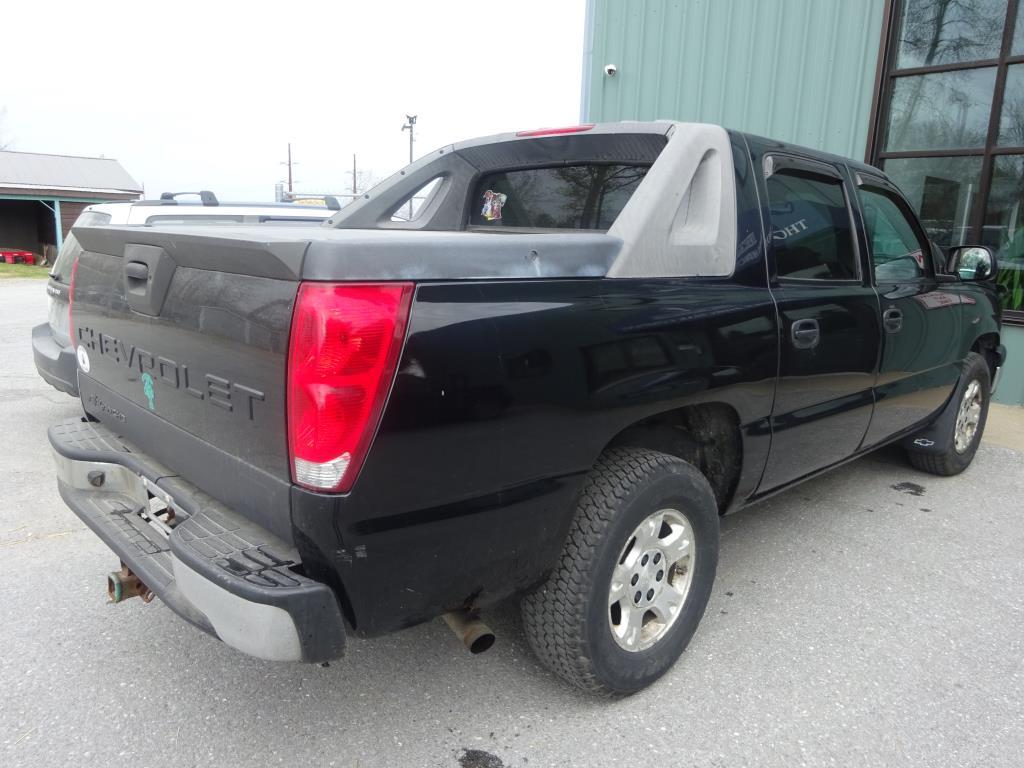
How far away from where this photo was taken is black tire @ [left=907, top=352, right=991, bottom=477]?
4.64 meters

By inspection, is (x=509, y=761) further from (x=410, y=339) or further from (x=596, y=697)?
(x=410, y=339)

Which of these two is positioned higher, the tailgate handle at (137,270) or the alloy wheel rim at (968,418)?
the tailgate handle at (137,270)

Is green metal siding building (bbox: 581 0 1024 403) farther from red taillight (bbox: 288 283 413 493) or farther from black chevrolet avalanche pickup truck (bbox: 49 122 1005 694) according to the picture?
red taillight (bbox: 288 283 413 493)

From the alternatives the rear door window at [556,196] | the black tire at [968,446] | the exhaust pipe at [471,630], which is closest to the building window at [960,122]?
the black tire at [968,446]

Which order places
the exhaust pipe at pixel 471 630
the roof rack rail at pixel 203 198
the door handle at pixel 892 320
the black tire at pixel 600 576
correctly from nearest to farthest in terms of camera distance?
the exhaust pipe at pixel 471 630 < the black tire at pixel 600 576 < the door handle at pixel 892 320 < the roof rack rail at pixel 203 198

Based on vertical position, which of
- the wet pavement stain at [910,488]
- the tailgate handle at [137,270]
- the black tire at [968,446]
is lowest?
the wet pavement stain at [910,488]

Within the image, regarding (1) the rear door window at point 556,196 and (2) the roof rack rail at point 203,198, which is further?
(2) the roof rack rail at point 203,198

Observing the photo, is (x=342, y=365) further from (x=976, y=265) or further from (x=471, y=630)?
(x=976, y=265)

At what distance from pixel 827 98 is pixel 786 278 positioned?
589 cm

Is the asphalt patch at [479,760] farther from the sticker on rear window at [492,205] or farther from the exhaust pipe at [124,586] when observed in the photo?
the sticker on rear window at [492,205]

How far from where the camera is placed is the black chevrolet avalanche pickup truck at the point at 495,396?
1740mm

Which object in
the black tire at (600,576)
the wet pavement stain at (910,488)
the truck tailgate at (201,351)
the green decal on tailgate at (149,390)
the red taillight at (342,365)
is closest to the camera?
the red taillight at (342,365)

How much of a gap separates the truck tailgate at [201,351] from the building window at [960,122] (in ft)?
22.0

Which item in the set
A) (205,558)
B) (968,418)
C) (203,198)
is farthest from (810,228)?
(203,198)
